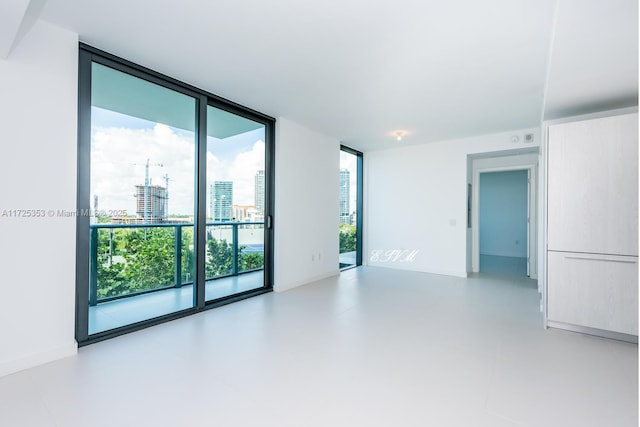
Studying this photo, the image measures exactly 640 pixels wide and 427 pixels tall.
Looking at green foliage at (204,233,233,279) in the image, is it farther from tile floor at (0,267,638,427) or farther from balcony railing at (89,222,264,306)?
tile floor at (0,267,638,427)

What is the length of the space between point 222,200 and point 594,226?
4184mm

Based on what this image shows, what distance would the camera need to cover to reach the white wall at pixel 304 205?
4586mm

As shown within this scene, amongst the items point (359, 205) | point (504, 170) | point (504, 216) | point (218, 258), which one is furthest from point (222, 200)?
point (504, 216)

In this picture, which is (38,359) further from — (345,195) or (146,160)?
(345,195)

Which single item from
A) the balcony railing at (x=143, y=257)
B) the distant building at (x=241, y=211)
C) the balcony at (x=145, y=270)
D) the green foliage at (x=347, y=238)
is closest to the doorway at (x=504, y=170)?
the green foliage at (x=347, y=238)

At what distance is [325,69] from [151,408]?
3028 millimetres

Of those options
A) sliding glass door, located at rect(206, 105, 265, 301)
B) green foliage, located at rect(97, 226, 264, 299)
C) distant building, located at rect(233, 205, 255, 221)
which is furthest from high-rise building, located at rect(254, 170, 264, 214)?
green foliage, located at rect(97, 226, 264, 299)

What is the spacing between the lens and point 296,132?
488cm

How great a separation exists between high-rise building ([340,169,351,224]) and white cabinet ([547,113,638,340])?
3774mm

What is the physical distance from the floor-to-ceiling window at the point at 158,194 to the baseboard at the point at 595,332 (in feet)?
11.8

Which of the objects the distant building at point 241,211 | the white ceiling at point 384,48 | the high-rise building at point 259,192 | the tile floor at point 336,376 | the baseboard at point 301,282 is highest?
the white ceiling at point 384,48

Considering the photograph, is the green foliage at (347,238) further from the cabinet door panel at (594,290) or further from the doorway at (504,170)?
the cabinet door panel at (594,290)

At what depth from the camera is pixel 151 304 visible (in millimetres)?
3689

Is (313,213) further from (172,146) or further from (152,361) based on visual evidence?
(152,361)
